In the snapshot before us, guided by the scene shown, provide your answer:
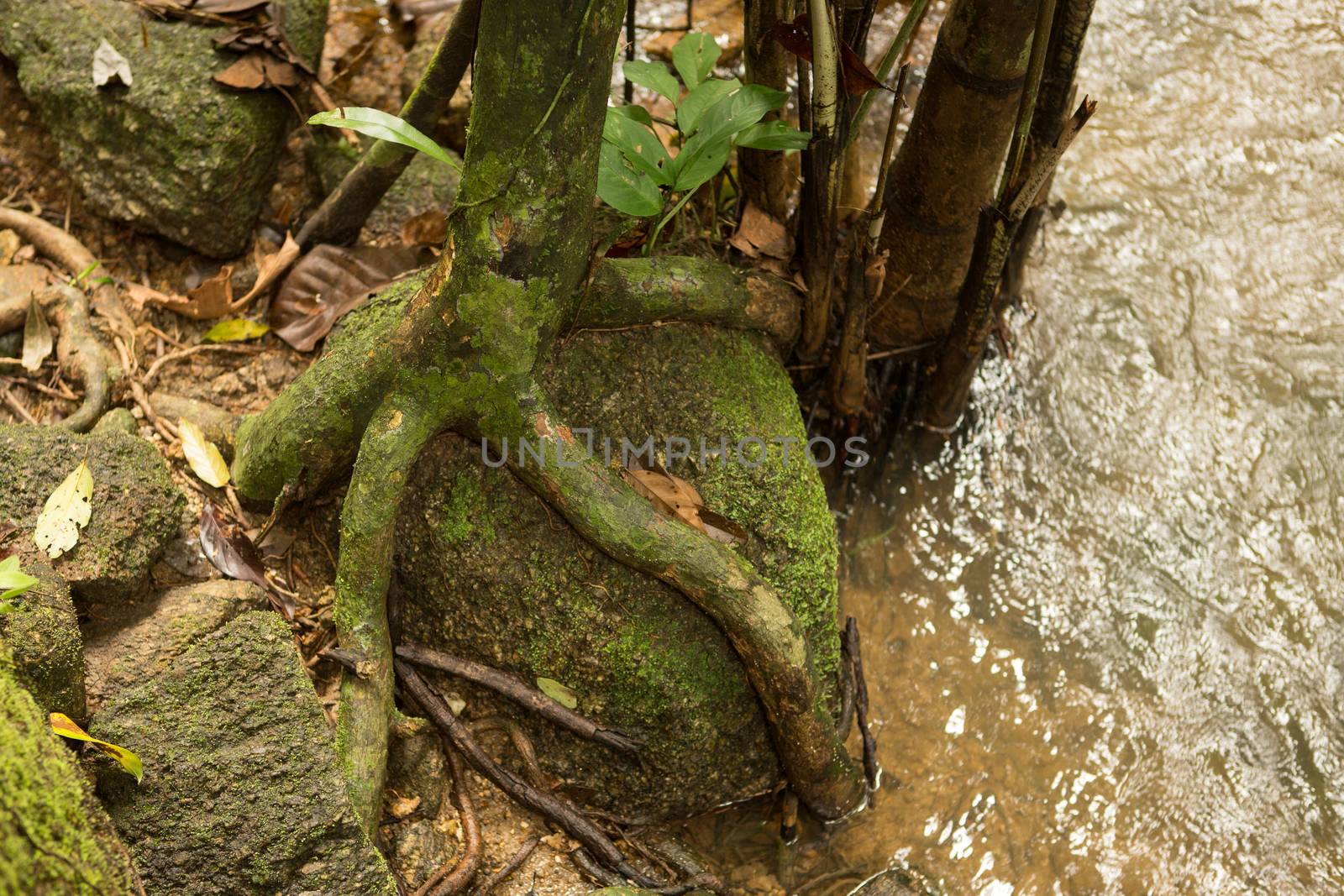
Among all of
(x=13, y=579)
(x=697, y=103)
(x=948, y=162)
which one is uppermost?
(x=697, y=103)

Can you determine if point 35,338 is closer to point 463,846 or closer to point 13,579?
point 13,579

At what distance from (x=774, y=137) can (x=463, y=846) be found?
75.3 inches

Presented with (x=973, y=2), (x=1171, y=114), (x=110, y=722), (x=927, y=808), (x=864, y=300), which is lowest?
(x=927, y=808)

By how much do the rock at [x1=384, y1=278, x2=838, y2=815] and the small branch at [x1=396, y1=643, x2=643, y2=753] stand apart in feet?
0.11

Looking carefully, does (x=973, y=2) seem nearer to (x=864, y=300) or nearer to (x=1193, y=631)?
(x=864, y=300)

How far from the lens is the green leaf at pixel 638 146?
279 cm

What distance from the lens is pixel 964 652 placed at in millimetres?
3416

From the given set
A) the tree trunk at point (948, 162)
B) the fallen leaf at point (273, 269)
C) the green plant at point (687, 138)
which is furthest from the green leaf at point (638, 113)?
the fallen leaf at point (273, 269)

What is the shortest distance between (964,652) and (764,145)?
1.69 meters

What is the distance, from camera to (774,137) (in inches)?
109

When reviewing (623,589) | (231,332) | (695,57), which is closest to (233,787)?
(623,589)

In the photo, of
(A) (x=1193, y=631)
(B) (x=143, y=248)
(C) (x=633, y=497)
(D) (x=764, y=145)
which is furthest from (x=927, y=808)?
(B) (x=143, y=248)

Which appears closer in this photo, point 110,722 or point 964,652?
point 110,722

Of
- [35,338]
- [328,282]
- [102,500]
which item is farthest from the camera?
[328,282]
